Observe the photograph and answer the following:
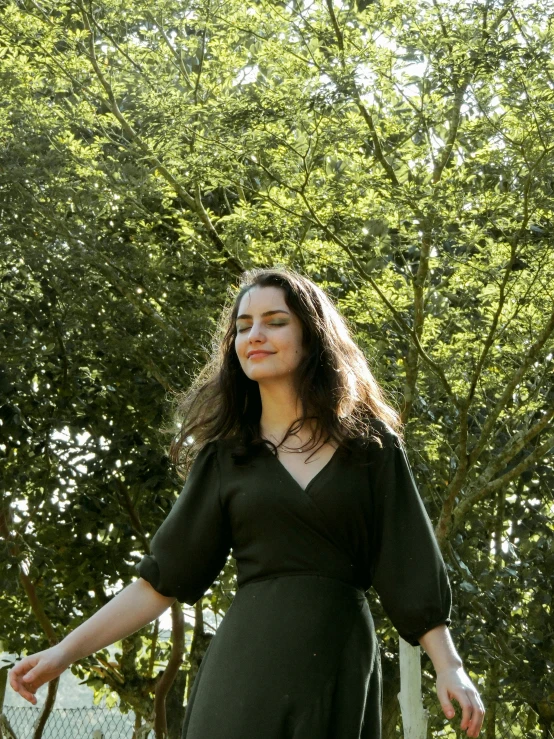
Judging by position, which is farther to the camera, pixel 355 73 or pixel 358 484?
pixel 355 73

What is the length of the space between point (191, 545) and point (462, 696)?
698 mm

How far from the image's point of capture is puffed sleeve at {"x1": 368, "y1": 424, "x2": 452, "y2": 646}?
240 cm

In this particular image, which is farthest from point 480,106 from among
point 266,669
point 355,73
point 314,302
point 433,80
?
point 266,669

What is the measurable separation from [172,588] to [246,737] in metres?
0.43

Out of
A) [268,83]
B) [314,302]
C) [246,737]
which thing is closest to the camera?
[246,737]

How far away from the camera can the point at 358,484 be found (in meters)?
2.49

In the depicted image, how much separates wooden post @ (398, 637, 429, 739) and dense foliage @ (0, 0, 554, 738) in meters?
0.71

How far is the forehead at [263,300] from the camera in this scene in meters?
2.68

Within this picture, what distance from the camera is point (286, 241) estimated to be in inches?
236

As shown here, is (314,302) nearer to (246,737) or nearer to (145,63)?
(246,737)

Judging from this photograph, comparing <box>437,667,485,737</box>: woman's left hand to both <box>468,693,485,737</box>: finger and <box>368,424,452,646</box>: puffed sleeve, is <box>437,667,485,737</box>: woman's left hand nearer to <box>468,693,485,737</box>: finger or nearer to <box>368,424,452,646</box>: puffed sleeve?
<box>468,693,485,737</box>: finger

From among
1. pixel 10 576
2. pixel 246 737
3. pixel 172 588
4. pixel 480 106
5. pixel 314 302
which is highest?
pixel 480 106

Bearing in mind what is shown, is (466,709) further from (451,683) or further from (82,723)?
(82,723)

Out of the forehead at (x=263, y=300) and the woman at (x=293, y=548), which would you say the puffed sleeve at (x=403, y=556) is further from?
the forehead at (x=263, y=300)
